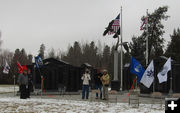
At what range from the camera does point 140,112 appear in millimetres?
10023

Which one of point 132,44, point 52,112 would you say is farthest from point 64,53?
point 52,112

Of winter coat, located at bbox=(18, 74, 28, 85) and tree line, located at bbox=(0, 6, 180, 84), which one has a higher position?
tree line, located at bbox=(0, 6, 180, 84)

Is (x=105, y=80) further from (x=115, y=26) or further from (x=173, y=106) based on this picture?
→ (x=173, y=106)

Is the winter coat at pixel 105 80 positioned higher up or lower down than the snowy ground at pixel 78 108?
higher up

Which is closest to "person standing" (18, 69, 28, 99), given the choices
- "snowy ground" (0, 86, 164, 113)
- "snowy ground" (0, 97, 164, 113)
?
"snowy ground" (0, 86, 164, 113)

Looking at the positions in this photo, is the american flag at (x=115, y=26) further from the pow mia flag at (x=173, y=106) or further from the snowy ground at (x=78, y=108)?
the pow mia flag at (x=173, y=106)

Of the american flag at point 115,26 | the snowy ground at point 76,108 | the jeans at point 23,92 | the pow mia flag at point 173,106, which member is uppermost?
the american flag at point 115,26

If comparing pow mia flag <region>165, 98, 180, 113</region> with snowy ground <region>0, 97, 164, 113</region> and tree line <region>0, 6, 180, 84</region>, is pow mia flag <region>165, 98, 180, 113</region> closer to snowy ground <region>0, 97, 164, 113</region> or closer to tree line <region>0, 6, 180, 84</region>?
snowy ground <region>0, 97, 164, 113</region>

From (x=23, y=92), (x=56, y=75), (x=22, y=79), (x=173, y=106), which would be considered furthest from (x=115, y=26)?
(x=173, y=106)

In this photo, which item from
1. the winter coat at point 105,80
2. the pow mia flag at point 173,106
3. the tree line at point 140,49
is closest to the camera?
the pow mia flag at point 173,106

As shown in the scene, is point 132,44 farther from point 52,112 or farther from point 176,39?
point 52,112

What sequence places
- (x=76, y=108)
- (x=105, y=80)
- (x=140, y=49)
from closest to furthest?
1. (x=76, y=108)
2. (x=105, y=80)
3. (x=140, y=49)

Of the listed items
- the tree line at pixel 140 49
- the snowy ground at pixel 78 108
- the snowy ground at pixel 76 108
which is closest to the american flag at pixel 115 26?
the tree line at pixel 140 49

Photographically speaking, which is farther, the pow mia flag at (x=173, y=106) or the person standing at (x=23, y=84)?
the person standing at (x=23, y=84)
